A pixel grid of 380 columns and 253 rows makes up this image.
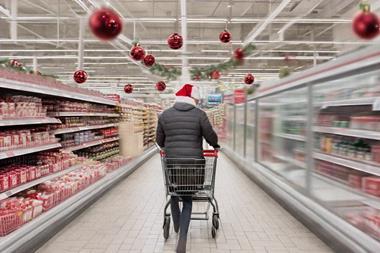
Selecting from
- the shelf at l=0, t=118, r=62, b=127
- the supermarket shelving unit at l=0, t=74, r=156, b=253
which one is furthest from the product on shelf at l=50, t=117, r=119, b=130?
the shelf at l=0, t=118, r=62, b=127

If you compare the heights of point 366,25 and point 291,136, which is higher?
point 366,25

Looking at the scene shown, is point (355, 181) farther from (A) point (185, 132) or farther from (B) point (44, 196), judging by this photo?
(B) point (44, 196)

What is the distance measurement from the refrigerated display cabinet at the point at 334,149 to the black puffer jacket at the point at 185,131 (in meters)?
1.39

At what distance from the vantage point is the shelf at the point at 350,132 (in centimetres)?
334

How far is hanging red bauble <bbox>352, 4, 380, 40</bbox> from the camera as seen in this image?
13.1ft

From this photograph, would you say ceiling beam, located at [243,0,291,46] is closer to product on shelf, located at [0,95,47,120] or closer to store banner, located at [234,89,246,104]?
store banner, located at [234,89,246,104]

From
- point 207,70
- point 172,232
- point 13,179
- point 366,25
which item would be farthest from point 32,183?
point 207,70

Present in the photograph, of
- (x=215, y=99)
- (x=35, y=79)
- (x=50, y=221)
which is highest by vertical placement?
(x=215, y=99)

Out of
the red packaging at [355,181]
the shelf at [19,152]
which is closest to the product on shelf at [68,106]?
the shelf at [19,152]

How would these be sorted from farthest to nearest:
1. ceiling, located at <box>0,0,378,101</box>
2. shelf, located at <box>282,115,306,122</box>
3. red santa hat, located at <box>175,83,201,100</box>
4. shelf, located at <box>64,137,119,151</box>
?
ceiling, located at <box>0,0,378,101</box> < shelf, located at <box>64,137,119,151</box> < shelf, located at <box>282,115,306,122</box> < red santa hat, located at <box>175,83,201,100</box>

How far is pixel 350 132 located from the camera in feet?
12.3

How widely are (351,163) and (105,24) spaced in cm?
290

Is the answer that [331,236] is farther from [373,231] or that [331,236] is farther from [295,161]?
[295,161]

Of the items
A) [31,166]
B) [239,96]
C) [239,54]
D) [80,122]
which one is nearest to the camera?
[31,166]
